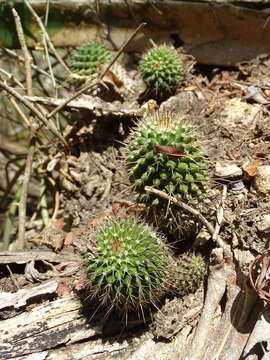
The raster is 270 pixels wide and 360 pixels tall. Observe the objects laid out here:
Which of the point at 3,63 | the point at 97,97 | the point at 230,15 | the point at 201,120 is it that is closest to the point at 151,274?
the point at 201,120

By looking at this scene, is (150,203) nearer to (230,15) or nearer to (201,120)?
(201,120)

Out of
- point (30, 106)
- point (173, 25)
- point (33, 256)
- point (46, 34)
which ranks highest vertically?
point (173, 25)

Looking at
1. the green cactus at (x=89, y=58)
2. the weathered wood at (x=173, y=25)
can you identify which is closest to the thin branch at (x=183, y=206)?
the green cactus at (x=89, y=58)

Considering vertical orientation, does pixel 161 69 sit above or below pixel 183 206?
above

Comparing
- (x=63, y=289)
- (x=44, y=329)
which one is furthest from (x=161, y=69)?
(x=44, y=329)

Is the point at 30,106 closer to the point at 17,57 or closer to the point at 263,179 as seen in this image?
the point at 17,57

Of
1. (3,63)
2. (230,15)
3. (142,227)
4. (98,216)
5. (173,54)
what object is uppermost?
(230,15)
